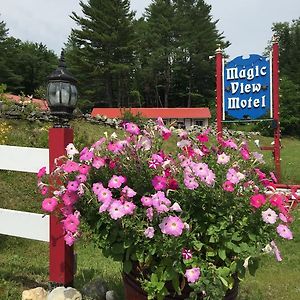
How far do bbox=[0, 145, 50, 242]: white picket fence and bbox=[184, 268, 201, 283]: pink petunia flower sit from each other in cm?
125

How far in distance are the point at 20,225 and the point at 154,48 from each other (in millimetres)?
41067

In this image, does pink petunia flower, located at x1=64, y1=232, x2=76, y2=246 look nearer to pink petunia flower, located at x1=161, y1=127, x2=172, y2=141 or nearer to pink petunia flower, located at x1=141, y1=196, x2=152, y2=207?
pink petunia flower, located at x1=141, y1=196, x2=152, y2=207

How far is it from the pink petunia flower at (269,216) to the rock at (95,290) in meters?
1.32

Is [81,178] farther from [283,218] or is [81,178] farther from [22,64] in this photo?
[22,64]

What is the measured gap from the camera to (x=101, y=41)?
3666 cm

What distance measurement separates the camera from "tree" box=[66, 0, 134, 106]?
120ft

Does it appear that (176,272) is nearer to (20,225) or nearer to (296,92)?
(20,225)

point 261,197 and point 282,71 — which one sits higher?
point 282,71

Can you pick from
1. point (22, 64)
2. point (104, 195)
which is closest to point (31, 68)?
point (22, 64)

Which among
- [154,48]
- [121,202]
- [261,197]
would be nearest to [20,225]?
[121,202]

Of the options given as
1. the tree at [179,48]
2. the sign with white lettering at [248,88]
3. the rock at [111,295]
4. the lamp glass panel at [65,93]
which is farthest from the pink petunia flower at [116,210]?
the tree at [179,48]

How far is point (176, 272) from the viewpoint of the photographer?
209cm

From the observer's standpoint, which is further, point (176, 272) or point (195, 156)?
point (195, 156)

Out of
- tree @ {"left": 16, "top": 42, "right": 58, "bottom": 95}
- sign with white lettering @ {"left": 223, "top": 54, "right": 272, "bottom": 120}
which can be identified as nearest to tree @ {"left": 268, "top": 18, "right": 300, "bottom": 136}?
sign with white lettering @ {"left": 223, "top": 54, "right": 272, "bottom": 120}
